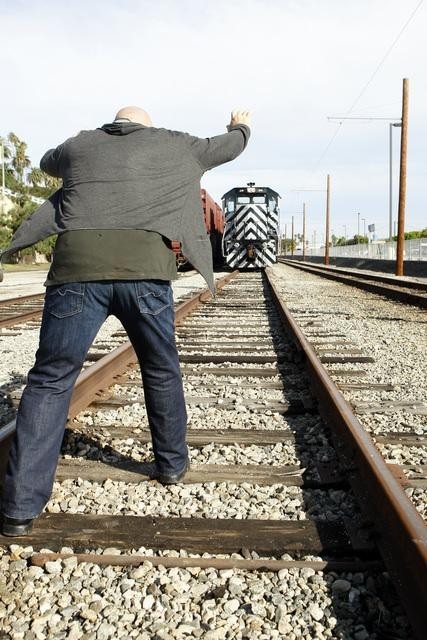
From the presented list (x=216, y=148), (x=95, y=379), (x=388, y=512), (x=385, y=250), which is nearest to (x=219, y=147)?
(x=216, y=148)

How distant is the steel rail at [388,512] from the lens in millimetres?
1914

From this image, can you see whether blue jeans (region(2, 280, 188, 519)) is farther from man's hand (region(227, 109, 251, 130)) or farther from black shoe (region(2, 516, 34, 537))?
man's hand (region(227, 109, 251, 130))

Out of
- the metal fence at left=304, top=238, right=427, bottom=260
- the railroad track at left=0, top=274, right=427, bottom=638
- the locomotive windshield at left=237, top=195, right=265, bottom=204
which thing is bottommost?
the railroad track at left=0, top=274, right=427, bottom=638

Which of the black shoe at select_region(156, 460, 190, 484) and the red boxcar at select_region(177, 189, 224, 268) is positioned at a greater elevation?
the red boxcar at select_region(177, 189, 224, 268)

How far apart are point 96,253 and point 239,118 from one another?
0.94 meters

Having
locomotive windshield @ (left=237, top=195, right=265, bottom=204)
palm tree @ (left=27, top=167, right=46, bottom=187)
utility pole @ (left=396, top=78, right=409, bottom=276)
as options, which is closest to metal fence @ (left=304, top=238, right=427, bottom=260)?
utility pole @ (left=396, top=78, right=409, bottom=276)

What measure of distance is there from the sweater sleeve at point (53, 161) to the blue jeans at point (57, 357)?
522 millimetres

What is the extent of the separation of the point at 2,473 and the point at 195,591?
49.8 inches

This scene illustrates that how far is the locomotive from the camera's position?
88.4 ft

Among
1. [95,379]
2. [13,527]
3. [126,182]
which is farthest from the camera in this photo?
[95,379]

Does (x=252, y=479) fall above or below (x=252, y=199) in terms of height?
below

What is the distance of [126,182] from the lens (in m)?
2.63

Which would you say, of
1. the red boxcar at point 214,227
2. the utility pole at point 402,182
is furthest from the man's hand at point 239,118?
the utility pole at point 402,182

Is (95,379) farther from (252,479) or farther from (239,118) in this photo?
(239,118)
